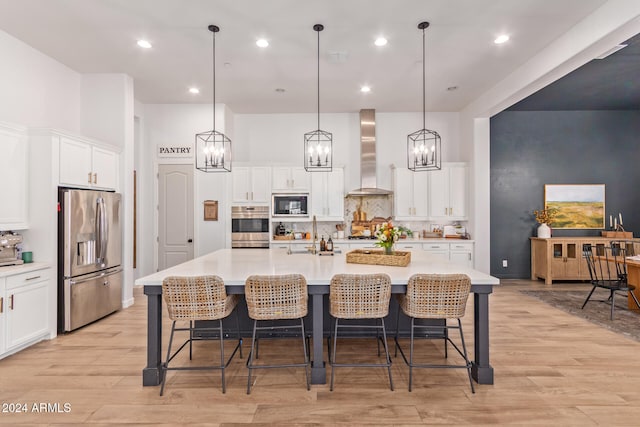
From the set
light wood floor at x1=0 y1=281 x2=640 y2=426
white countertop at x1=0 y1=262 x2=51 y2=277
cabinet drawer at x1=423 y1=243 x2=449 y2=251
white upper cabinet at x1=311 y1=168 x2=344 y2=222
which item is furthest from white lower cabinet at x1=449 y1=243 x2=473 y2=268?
white countertop at x1=0 y1=262 x2=51 y2=277

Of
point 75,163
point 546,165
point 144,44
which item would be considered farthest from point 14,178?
point 546,165

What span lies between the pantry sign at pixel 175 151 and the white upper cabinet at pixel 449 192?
4.49 m

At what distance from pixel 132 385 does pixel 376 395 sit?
1912mm

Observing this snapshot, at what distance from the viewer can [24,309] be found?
3.58 metres

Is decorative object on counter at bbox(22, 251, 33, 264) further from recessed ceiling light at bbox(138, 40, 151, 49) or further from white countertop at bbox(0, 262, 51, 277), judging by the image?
recessed ceiling light at bbox(138, 40, 151, 49)

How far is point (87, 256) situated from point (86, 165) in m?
1.12

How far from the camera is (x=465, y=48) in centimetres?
442

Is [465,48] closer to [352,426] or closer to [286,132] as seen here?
[286,132]

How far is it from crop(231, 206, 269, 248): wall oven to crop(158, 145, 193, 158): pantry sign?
128 centimetres

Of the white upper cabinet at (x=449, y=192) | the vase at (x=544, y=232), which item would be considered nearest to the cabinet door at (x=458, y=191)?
the white upper cabinet at (x=449, y=192)

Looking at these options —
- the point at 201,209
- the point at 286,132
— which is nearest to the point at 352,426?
the point at 201,209

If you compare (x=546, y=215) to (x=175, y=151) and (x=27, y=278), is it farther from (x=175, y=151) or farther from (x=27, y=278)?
(x=27, y=278)

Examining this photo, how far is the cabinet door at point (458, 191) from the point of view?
269 inches

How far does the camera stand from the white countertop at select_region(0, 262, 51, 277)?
3.38 m
